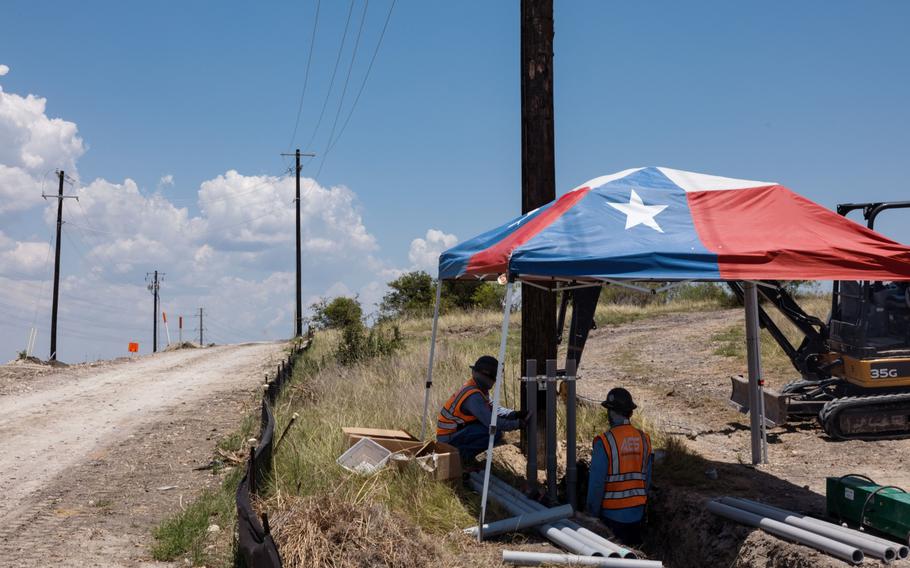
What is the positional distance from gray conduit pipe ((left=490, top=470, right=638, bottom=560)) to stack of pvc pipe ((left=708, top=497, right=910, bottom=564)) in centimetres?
120

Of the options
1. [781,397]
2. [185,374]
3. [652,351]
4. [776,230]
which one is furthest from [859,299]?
[185,374]

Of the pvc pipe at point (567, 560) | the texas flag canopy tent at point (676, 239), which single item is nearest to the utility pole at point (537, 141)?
the texas flag canopy tent at point (676, 239)

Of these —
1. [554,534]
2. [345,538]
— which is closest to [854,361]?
[554,534]

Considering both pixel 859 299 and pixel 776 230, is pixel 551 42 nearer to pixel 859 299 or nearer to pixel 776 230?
pixel 776 230

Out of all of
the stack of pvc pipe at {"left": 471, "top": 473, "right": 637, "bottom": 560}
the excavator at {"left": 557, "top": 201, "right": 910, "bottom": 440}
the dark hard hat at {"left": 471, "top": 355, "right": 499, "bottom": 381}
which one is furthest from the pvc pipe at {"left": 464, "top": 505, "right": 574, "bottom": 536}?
the excavator at {"left": 557, "top": 201, "right": 910, "bottom": 440}

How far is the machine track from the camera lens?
429 inches

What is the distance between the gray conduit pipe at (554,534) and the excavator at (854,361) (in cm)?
331

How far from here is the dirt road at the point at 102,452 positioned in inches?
312

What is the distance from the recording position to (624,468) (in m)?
7.42

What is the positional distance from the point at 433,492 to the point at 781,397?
582cm

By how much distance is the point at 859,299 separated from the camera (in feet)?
37.8

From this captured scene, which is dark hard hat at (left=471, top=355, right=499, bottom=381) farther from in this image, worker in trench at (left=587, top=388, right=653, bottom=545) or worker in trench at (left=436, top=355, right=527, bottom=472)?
worker in trench at (left=587, top=388, right=653, bottom=545)

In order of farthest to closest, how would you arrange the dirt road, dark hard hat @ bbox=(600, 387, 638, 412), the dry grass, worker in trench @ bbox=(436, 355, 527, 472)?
the dry grass < worker in trench @ bbox=(436, 355, 527, 472) < the dirt road < dark hard hat @ bbox=(600, 387, 638, 412)

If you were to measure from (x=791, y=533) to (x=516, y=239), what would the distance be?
3346mm
